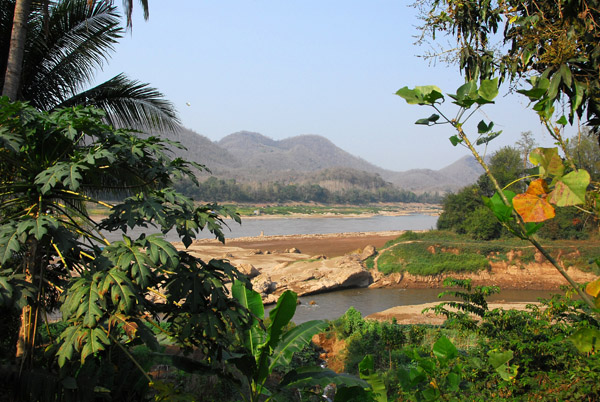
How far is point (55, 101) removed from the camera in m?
7.06

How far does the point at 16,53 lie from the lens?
4969 millimetres

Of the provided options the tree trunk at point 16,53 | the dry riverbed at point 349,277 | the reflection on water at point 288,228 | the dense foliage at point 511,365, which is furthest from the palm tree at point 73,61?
the reflection on water at point 288,228

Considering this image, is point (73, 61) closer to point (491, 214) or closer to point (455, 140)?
point (455, 140)

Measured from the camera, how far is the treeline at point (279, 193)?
8106 centimetres

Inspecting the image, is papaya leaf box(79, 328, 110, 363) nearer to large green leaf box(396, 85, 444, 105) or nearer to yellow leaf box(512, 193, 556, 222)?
large green leaf box(396, 85, 444, 105)

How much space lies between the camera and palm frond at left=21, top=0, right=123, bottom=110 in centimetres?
686

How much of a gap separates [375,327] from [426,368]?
924 centimetres

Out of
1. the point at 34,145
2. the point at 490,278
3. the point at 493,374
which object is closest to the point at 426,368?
the point at 493,374

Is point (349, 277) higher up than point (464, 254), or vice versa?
point (464, 254)

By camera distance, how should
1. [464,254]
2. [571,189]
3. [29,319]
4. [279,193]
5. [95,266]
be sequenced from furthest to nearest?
[279,193], [464,254], [29,319], [95,266], [571,189]

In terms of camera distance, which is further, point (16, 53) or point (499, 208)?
point (16, 53)

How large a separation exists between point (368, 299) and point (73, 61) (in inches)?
654

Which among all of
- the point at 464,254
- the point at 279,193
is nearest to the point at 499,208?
the point at 464,254

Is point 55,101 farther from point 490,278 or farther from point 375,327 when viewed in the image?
point 490,278
